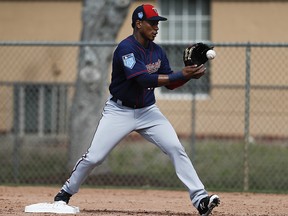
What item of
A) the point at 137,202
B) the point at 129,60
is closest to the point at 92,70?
the point at 137,202

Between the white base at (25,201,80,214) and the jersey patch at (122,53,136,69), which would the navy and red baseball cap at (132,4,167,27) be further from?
the white base at (25,201,80,214)

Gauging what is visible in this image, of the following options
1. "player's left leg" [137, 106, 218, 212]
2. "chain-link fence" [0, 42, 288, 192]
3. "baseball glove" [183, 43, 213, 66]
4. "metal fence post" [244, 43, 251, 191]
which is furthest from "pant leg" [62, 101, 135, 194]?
"metal fence post" [244, 43, 251, 191]

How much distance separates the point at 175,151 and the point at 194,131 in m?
4.50

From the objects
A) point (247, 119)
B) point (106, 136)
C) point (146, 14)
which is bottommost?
point (247, 119)

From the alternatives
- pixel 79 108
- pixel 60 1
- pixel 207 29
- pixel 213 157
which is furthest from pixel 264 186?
pixel 60 1

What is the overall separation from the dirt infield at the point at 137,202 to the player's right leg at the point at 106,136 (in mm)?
495

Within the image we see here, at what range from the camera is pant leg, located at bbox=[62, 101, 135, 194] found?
8852 mm

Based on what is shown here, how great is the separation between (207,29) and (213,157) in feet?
15.2

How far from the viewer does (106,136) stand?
885 centimetres

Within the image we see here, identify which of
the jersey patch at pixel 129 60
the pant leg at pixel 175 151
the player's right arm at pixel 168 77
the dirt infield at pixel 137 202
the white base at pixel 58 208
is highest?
the jersey patch at pixel 129 60

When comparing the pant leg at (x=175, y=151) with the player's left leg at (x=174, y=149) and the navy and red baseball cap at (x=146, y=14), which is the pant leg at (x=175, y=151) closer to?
the player's left leg at (x=174, y=149)

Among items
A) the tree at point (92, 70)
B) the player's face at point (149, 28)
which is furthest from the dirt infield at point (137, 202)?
the player's face at point (149, 28)

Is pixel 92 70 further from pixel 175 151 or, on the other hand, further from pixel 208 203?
pixel 208 203

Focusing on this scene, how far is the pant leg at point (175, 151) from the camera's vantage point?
875 cm
